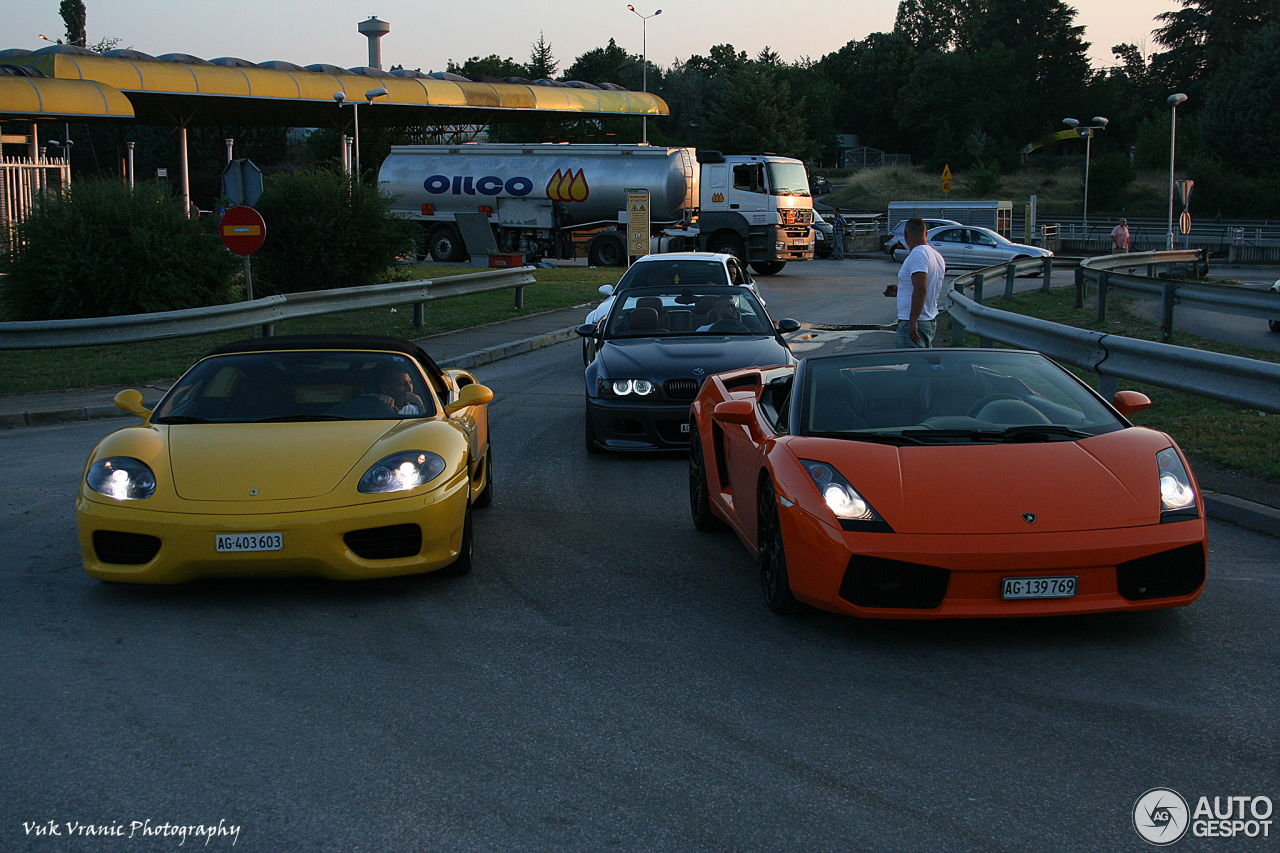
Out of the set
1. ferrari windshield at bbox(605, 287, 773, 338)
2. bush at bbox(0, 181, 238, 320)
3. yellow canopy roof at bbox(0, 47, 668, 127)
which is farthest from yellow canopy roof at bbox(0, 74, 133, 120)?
ferrari windshield at bbox(605, 287, 773, 338)

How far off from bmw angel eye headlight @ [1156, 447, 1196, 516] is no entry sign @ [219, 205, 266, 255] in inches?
507

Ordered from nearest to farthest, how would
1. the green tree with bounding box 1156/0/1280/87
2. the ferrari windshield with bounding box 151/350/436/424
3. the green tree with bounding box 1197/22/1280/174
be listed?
the ferrari windshield with bounding box 151/350/436/424
the green tree with bounding box 1197/22/1280/174
the green tree with bounding box 1156/0/1280/87

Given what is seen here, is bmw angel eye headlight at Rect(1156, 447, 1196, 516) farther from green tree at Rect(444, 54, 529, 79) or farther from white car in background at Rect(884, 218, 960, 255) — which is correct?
green tree at Rect(444, 54, 529, 79)

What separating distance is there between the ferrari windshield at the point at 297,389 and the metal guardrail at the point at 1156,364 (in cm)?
513

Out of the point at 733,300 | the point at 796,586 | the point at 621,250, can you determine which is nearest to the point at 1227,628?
the point at 796,586

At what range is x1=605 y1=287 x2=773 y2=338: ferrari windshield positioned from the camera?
35.5ft

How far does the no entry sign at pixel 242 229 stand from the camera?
15562mm

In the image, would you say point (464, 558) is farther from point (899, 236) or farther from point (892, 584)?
point (899, 236)

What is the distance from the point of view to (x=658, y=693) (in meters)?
4.37

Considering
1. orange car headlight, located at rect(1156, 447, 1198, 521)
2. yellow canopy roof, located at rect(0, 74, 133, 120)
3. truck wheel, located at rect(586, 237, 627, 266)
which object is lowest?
orange car headlight, located at rect(1156, 447, 1198, 521)

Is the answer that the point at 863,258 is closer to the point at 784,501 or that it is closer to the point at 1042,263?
the point at 1042,263

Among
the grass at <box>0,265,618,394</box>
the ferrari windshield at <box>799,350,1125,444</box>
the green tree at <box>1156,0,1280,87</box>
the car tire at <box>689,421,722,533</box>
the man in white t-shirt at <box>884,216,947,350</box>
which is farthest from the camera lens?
the green tree at <box>1156,0,1280,87</box>

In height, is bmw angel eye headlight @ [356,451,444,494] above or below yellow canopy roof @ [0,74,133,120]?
below

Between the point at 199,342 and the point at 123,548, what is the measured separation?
41.5 ft
